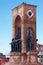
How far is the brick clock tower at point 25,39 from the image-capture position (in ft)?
105

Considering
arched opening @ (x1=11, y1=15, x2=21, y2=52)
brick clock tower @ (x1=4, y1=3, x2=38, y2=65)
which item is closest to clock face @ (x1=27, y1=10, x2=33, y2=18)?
brick clock tower @ (x1=4, y1=3, x2=38, y2=65)

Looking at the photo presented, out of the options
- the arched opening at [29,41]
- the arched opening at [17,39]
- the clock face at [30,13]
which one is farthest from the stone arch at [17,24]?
the clock face at [30,13]

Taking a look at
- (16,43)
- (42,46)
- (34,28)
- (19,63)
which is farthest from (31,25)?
(42,46)

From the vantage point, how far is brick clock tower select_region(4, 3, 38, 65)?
31.9 meters

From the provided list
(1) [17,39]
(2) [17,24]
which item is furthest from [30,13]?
(1) [17,39]

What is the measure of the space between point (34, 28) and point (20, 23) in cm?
208

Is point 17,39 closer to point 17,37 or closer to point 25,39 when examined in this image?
point 17,37

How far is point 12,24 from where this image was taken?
1364 inches

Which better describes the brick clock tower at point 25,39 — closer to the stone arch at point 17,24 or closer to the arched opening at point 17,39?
the arched opening at point 17,39

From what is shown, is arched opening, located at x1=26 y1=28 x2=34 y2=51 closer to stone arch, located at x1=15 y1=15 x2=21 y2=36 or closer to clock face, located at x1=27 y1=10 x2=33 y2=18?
stone arch, located at x1=15 y1=15 x2=21 y2=36

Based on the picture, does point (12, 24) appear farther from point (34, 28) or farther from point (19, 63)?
point (19, 63)

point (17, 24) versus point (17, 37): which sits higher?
point (17, 24)

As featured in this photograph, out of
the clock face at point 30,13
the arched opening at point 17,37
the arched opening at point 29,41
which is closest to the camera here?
the arched opening at point 29,41

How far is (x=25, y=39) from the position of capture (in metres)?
32.4
